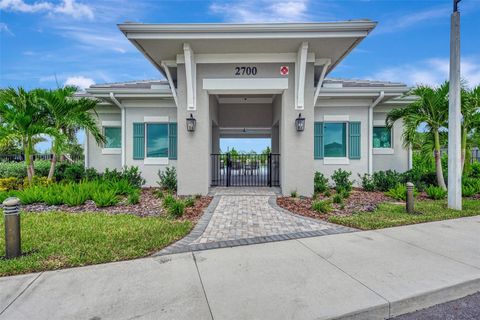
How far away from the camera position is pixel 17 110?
8.19 m

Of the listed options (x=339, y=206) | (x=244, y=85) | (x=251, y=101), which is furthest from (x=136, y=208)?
(x=251, y=101)

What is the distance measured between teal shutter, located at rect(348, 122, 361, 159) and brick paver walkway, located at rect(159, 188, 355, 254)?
5028 millimetres

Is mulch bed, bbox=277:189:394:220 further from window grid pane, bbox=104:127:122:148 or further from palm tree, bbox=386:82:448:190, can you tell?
window grid pane, bbox=104:127:122:148

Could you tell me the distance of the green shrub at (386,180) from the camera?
31.1 feet

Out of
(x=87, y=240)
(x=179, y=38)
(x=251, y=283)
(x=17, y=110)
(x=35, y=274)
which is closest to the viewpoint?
(x=251, y=283)

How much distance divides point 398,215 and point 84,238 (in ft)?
22.1

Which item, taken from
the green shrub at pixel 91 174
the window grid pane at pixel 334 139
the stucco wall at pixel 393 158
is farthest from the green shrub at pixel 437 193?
the green shrub at pixel 91 174

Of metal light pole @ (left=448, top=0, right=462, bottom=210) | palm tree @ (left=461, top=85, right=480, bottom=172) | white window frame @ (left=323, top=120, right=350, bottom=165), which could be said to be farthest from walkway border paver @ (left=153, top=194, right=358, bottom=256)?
palm tree @ (left=461, top=85, right=480, bottom=172)

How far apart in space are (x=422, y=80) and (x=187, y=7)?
27.8 ft

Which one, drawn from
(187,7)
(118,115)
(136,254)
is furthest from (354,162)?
(118,115)

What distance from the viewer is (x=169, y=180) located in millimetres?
9555

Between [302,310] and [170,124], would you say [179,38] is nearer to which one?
[170,124]

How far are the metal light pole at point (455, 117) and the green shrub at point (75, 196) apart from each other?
10.1 m

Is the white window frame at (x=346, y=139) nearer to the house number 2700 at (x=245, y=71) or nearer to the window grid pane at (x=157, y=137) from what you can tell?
the house number 2700 at (x=245, y=71)
